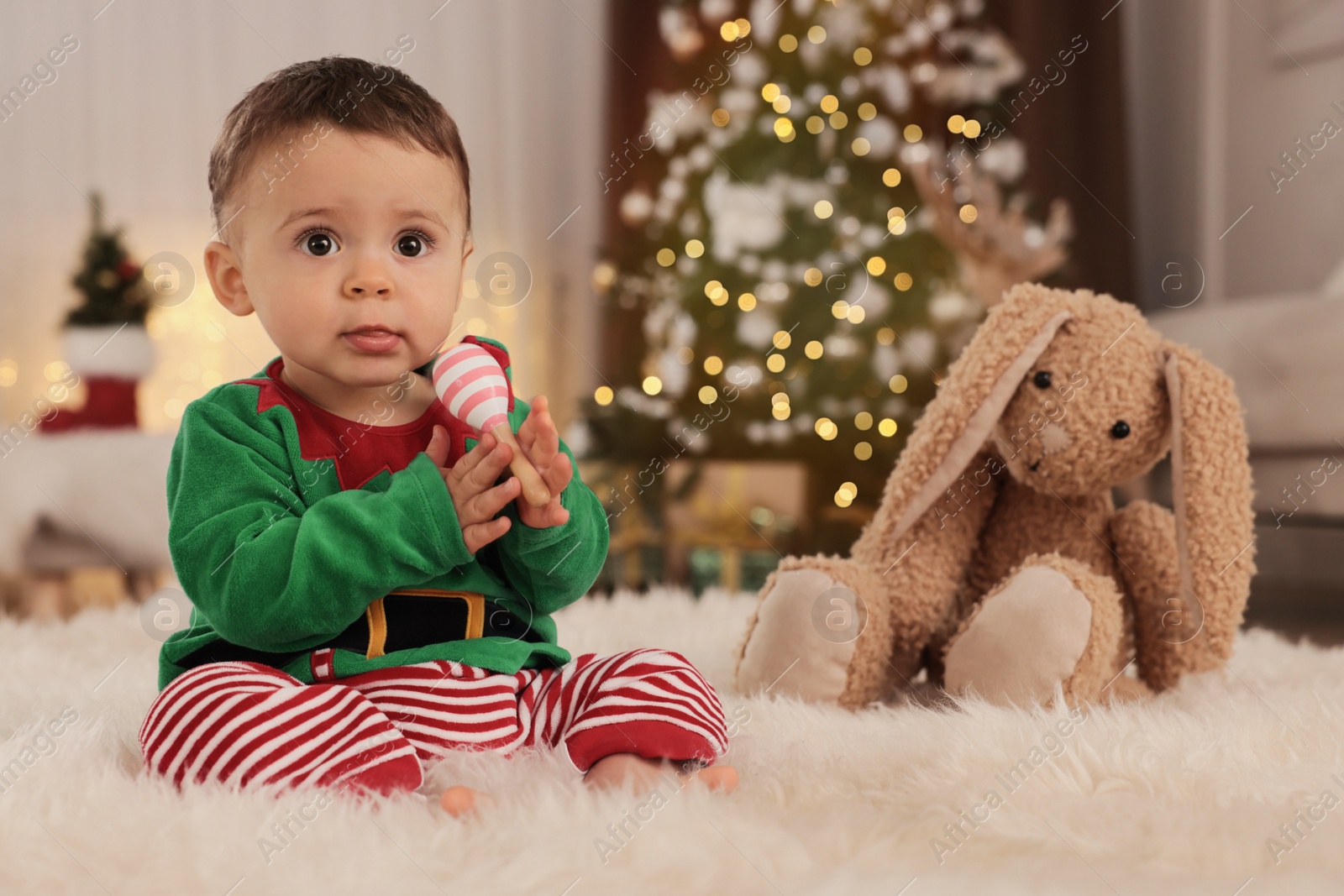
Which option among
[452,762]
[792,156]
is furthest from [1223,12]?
A: [452,762]

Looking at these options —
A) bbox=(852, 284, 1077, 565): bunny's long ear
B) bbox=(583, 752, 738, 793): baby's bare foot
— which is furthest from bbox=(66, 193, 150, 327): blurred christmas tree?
bbox=(583, 752, 738, 793): baby's bare foot

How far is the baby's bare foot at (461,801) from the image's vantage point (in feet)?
2.09

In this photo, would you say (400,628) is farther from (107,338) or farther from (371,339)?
(107,338)

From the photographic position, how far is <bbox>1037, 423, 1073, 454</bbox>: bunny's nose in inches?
38.6

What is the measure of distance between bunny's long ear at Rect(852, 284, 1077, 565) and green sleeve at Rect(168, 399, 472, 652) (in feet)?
1.58

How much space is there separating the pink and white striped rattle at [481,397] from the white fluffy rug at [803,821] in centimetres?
19

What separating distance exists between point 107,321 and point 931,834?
257 centimetres

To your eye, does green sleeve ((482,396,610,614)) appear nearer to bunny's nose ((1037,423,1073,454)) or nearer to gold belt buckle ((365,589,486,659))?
gold belt buckle ((365,589,486,659))

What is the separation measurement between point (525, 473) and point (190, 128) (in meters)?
2.53

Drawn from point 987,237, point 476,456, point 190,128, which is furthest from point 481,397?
point 190,128

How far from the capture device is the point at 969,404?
99cm

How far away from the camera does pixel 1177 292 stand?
2.81m

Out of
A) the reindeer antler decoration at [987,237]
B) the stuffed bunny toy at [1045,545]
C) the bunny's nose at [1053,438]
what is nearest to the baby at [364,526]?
the stuffed bunny toy at [1045,545]

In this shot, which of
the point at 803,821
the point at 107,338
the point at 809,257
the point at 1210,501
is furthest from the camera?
the point at 107,338
